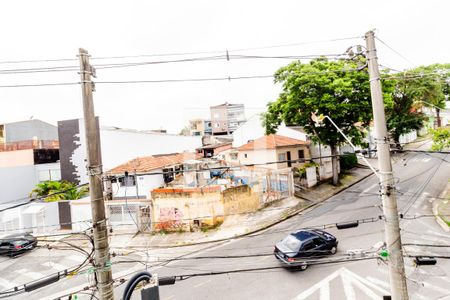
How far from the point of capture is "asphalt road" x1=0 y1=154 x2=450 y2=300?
10344mm

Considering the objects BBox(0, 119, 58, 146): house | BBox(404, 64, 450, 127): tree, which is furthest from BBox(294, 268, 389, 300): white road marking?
BBox(0, 119, 58, 146): house

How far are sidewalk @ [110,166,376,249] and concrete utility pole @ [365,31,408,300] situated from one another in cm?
1127

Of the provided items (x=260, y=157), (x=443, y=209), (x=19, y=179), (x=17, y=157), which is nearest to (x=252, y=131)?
(x=260, y=157)

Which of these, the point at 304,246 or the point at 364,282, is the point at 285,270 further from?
the point at 364,282

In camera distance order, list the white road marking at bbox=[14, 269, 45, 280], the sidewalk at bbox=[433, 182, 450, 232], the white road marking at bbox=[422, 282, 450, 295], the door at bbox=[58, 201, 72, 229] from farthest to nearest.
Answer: the door at bbox=[58, 201, 72, 229], the sidewalk at bbox=[433, 182, 450, 232], the white road marking at bbox=[14, 269, 45, 280], the white road marking at bbox=[422, 282, 450, 295]

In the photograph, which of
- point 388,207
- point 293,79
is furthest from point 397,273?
point 293,79

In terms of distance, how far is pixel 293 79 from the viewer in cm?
2162

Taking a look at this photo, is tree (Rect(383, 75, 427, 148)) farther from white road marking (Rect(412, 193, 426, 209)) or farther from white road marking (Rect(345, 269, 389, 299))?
white road marking (Rect(345, 269, 389, 299))

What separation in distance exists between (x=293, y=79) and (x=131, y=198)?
55.1 ft

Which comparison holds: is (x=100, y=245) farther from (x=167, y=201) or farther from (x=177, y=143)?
(x=177, y=143)

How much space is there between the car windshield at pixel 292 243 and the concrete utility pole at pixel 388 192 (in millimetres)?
5941

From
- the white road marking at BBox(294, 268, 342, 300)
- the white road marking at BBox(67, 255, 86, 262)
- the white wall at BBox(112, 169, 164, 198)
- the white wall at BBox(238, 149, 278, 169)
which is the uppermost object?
the white wall at BBox(238, 149, 278, 169)

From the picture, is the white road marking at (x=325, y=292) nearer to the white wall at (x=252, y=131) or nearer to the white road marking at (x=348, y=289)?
the white road marking at (x=348, y=289)

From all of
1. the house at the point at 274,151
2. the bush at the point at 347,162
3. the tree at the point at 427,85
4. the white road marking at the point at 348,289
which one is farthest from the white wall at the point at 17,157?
the tree at the point at 427,85
